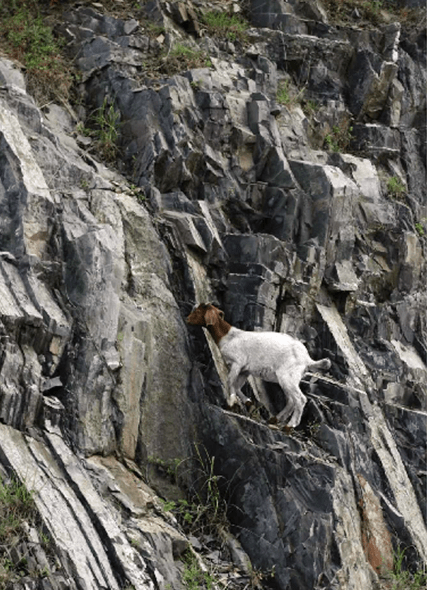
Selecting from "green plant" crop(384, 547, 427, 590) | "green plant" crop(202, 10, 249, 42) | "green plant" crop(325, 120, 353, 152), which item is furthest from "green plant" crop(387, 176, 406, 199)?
"green plant" crop(384, 547, 427, 590)

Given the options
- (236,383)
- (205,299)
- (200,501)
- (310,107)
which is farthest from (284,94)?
(200,501)

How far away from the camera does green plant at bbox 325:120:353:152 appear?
15.4 metres

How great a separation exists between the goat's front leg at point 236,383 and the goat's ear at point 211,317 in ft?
1.97

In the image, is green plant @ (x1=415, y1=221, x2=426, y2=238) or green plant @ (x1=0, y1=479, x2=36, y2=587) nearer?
green plant @ (x1=0, y1=479, x2=36, y2=587)

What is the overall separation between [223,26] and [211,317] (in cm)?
686

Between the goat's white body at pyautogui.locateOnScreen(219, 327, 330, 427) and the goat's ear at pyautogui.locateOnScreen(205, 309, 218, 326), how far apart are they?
26cm

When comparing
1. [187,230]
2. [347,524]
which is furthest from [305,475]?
[187,230]

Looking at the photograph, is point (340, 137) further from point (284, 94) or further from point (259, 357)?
point (259, 357)

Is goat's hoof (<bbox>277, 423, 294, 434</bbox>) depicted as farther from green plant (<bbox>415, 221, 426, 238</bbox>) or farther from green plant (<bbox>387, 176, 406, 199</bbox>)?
green plant (<bbox>387, 176, 406, 199</bbox>)

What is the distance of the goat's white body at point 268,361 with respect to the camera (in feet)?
36.3

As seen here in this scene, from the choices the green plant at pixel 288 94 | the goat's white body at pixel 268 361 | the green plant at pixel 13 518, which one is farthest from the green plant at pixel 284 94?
the green plant at pixel 13 518

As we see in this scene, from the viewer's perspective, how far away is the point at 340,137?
1557cm

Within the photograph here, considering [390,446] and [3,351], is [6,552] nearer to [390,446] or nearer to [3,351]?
[3,351]

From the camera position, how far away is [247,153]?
44.3ft
